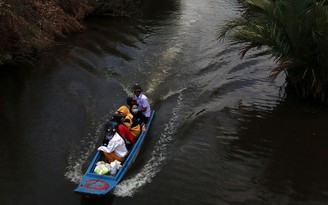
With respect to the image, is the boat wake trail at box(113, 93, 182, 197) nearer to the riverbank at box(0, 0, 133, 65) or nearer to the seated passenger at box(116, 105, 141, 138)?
the seated passenger at box(116, 105, 141, 138)

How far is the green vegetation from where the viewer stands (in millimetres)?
11719

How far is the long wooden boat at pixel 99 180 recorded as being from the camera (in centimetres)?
841

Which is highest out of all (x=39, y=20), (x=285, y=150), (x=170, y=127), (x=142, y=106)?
(x=39, y=20)

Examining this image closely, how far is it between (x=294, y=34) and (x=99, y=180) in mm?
7608

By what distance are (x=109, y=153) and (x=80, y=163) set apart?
1.04m

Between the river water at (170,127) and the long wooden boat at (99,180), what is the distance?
331mm

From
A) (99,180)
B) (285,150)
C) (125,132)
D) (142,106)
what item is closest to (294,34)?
(285,150)

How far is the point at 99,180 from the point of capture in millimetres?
8945

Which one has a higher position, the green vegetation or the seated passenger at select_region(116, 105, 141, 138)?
the green vegetation

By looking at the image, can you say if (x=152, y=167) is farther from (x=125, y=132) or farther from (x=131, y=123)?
(x=131, y=123)

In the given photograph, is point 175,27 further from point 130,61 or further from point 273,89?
point 273,89

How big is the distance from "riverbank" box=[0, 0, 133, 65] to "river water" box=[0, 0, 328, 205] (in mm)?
722

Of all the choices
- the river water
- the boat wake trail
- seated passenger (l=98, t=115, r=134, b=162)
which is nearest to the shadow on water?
the river water

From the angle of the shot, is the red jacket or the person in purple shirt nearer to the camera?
the red jacket
